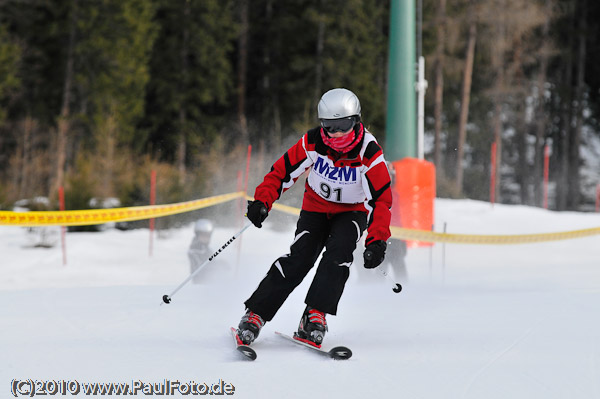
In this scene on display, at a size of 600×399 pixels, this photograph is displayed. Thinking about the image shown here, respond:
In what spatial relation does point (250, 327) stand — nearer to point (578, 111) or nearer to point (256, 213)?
point (256, 213)

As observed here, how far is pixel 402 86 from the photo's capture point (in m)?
10.2

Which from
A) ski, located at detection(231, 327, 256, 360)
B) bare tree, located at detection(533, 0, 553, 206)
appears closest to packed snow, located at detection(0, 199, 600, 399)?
ski, located at detection(231, 327, 256, 360)

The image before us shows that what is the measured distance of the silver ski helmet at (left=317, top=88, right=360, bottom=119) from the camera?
4.32 meters

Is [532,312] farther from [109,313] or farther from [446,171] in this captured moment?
[446,171]

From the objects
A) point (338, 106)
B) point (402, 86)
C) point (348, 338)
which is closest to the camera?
point (338, 106)

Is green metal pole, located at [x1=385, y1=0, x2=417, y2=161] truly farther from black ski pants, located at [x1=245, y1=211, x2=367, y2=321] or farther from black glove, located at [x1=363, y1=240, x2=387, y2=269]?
black glove, located at [x1=363, y1=240, x2=387, y2=269]

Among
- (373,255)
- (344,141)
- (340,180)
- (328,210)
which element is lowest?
(373,255)

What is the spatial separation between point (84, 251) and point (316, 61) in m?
19.7

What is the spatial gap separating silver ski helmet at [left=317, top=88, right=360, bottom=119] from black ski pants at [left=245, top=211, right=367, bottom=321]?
0.67 meters

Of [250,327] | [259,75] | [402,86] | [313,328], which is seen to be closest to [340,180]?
[313,328]

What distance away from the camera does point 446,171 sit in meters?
32.8

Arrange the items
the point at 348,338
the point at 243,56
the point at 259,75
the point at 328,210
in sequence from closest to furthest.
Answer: the point at 328,210
the point at 348,338
the point at 243,56
the point at 259,75

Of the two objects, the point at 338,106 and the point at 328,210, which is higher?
the point at 338,106

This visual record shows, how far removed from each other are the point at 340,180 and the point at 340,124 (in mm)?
380
